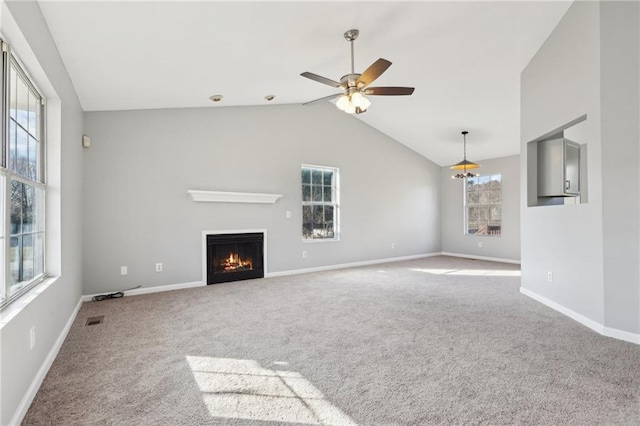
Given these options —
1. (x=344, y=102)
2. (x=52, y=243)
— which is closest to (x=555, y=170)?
(x=344, y=102)

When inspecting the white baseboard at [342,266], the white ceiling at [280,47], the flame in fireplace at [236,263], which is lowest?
the white baseboard at [342,266]

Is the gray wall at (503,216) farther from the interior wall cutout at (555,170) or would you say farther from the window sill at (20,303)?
the window sill at (20,303)

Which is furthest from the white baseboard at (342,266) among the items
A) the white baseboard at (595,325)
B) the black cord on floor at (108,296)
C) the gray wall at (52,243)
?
the white baseboard at (595,325)

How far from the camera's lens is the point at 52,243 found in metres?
2.78

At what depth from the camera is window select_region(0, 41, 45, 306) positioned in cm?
188

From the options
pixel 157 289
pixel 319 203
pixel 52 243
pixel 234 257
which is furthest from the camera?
pixel 319 203

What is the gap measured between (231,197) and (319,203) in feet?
6.07

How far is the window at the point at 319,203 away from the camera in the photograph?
6297 millimetres

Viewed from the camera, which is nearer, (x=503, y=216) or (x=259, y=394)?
(x=259, y=394)

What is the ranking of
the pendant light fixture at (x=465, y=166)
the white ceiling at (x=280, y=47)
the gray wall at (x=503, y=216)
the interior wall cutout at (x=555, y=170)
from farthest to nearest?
the gray wall at (x=503, y=216), the pendant light fixture at (x=465, y=166), the interior wall cutout at (x=555, y=170), the white ceiling at (x=280, y=47)

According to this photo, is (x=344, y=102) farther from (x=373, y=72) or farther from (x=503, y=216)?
(x=503, y=216)

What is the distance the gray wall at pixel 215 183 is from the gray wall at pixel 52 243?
43cm

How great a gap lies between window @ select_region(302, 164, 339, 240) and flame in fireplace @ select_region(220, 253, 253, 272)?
1.19m

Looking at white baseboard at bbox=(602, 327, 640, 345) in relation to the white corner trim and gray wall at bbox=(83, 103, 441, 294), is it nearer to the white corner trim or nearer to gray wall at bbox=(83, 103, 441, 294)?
gray wall at bbox=(83, 103, 441, 294)
